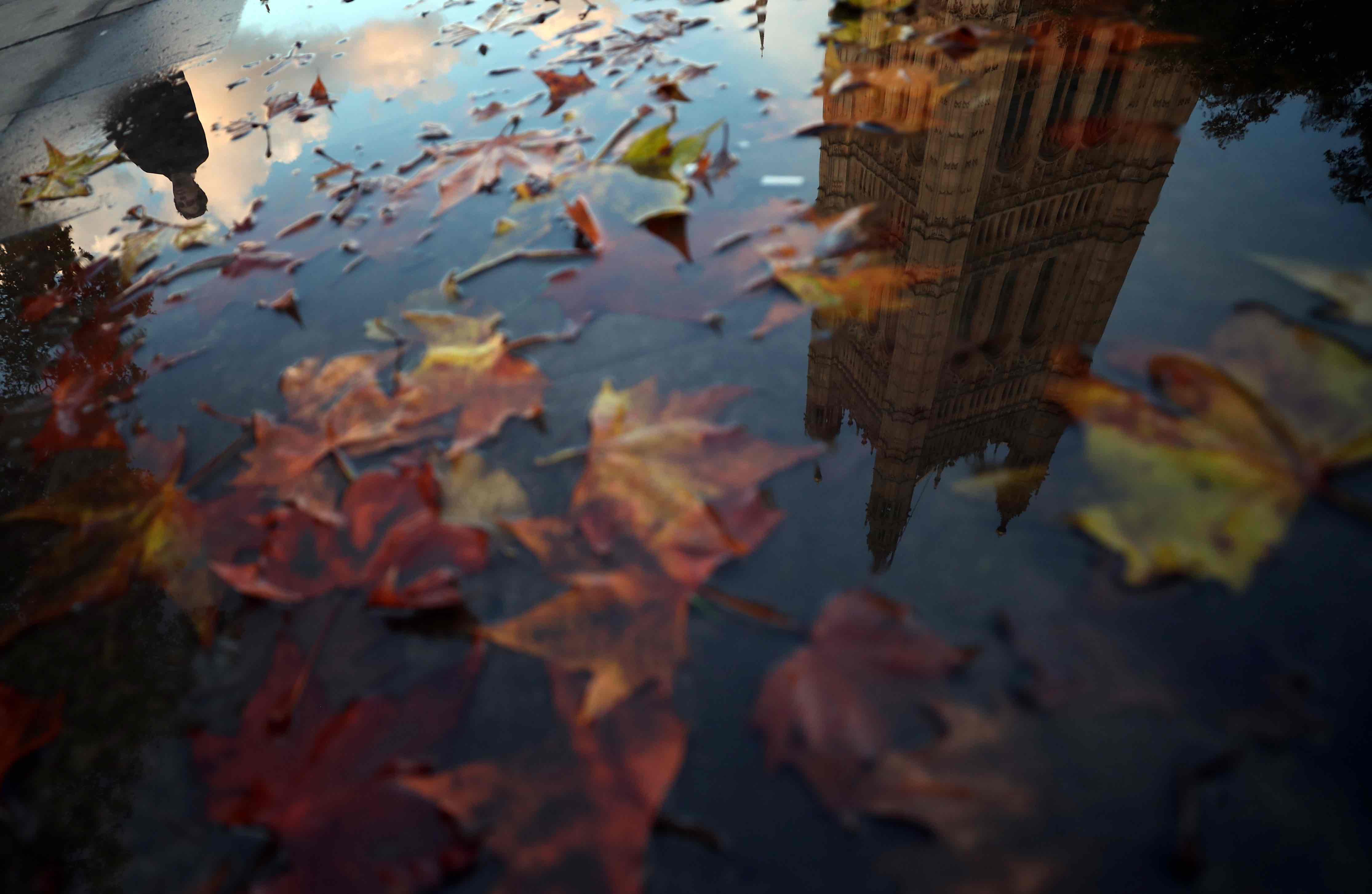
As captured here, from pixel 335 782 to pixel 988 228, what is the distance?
405cm

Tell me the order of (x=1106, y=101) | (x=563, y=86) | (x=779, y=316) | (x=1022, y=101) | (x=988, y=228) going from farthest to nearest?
(x=1022, y=101)
(x=563, y=86)
(x=988, y=228)
(x=1106, y=101)
(x=779, y=316)

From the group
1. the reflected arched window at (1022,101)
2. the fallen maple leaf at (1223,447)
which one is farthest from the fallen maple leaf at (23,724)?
the reflected arched window at (1022,101)

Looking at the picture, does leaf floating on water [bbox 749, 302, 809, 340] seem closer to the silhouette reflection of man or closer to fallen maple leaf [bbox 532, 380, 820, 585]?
fallen maple leaf [bbox 532, 380, 820, 585]

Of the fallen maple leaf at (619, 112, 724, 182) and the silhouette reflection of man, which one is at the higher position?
the fallen maple leaf at (619, 112, 724, 182)

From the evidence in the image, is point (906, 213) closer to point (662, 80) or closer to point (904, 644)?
point (904, 644)

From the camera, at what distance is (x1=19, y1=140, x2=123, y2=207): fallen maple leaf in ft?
14.0

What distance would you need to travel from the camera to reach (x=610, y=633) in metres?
Result: 1.43

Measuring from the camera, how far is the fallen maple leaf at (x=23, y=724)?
156 cm

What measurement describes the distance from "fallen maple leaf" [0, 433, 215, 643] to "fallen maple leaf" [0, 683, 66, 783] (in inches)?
9.9

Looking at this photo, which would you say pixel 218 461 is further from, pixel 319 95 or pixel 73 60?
pixel 73 60

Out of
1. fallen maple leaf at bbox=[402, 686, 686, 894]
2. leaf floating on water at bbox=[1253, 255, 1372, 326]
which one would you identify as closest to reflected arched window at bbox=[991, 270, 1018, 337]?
leaf floating on water at bbox=[1253, 255, 1372, 326]

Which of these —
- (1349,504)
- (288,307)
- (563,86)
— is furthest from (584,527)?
(563,86)

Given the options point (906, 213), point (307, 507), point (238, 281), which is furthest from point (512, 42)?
point (307, 507)

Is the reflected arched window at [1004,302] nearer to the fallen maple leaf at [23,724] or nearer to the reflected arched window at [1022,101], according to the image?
the reflected arched window at [1022,101]
